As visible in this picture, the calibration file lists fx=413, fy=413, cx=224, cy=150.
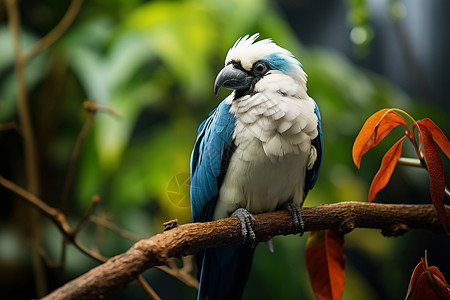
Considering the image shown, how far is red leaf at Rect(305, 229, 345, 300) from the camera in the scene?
0.83m

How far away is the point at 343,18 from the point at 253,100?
0.61 meters

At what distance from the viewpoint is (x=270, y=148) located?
88 cm

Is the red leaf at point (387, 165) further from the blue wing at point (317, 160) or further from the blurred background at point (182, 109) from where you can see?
the blurred background at point (182, 109)

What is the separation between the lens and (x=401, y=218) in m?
0.87

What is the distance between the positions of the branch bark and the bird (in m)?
0.03

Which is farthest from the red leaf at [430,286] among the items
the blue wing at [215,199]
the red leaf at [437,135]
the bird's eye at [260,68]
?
the bird's eye at [260,68]

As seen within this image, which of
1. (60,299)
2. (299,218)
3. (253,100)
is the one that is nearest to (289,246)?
(299,218)

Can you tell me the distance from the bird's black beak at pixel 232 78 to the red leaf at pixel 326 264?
35 cm

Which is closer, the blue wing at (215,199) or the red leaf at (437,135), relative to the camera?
the red leaf at (437,135)

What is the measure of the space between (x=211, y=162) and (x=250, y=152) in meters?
0.10

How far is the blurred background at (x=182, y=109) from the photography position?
1.25m

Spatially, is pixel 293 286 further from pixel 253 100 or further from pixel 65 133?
pixel 65 133

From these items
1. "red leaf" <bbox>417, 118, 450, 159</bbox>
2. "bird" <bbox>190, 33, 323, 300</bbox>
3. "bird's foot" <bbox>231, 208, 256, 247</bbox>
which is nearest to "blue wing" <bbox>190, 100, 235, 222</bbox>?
"bird" <bbox>190, 33, 323, 300</bbox>

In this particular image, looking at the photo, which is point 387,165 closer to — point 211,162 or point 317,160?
point 317,160
